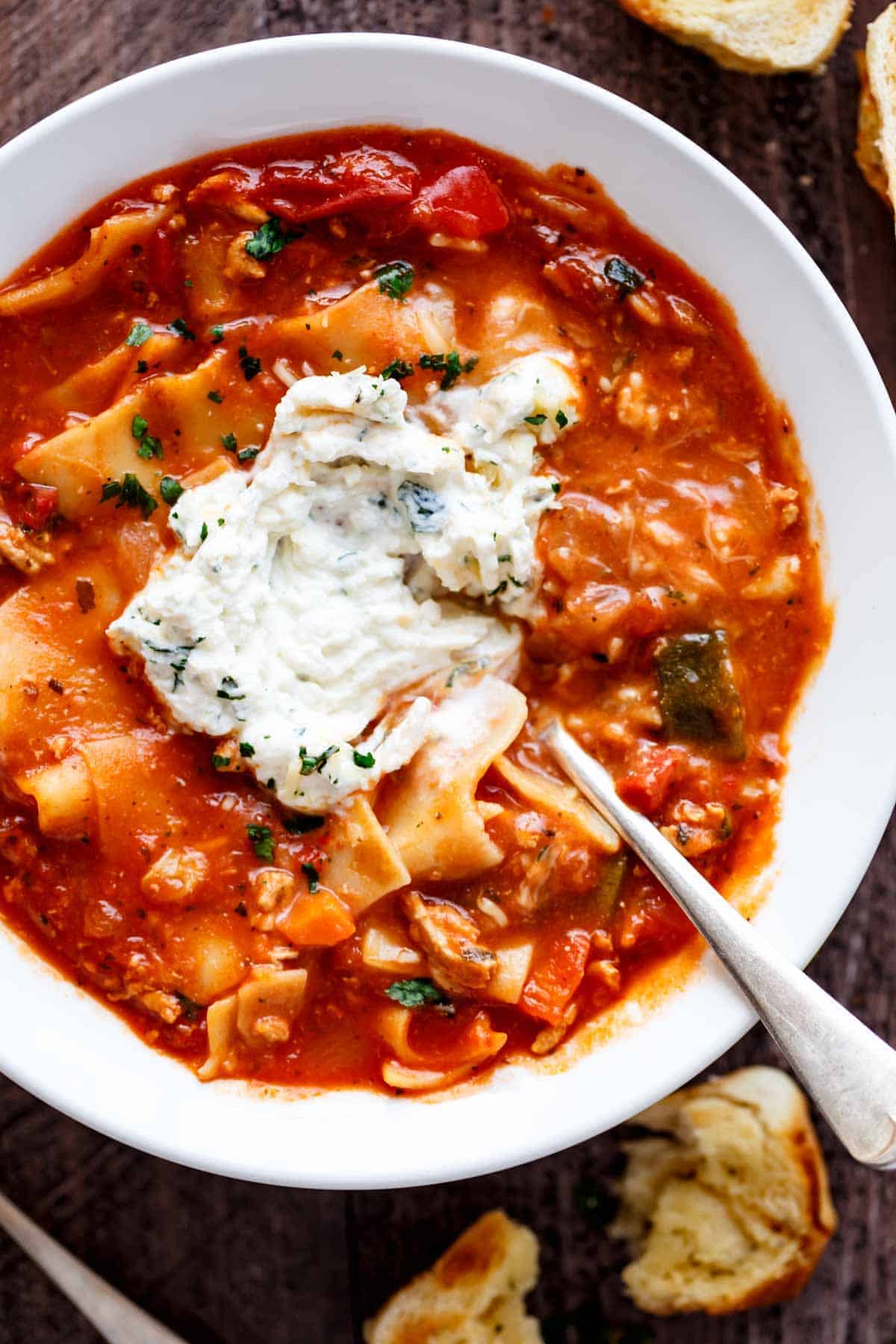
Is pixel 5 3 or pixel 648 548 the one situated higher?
pixel 5 3

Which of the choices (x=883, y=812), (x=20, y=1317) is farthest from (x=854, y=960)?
(x=20, y=1317)

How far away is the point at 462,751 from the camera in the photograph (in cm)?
395

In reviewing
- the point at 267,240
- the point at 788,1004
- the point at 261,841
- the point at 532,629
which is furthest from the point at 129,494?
the point at 788,1004

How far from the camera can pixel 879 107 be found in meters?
4.40

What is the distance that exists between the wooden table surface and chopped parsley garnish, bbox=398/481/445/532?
1757 mm

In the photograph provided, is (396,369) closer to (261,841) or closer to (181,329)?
(181,329)

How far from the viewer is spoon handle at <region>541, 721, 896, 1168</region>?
331 cm

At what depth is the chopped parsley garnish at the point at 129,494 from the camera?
3.85 m

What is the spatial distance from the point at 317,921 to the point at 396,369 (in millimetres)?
1724

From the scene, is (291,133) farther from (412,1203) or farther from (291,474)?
(412,1203)

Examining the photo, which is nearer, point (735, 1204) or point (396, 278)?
point (396, 278)

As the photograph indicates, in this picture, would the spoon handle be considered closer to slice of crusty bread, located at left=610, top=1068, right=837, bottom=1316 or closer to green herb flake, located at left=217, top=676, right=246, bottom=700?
slice of crusty bread, located at left=610, top=1068, right=837, bottom=1316

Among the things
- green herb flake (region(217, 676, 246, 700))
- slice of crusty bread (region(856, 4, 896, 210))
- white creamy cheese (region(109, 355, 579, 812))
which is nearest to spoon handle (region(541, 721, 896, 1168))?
white creamy cheese (region(109, 355, 579, 812))

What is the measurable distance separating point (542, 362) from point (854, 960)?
2.46 metres
